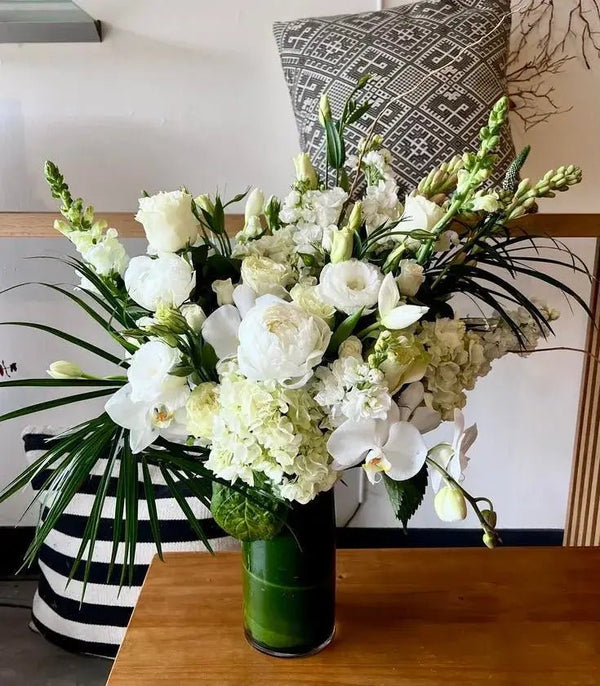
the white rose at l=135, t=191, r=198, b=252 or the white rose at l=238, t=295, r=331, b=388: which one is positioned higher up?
the white rose at l=135, t=191, r=198, b=252

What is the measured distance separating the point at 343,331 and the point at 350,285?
4 centimetres

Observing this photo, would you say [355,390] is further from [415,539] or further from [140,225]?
[415,539]

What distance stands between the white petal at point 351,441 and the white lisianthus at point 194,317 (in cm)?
16

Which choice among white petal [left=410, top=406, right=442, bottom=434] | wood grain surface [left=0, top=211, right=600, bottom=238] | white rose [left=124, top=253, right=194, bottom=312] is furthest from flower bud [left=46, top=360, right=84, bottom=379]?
wood grain surface [left=0, top=211, right=600, bottom=238]

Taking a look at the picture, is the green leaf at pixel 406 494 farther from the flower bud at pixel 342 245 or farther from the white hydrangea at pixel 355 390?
the flower bud at pixel 342 245

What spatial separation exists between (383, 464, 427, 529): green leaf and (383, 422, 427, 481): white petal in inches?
1.7

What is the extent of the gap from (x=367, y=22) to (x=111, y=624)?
1.28 m

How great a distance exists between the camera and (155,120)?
4.94 feet

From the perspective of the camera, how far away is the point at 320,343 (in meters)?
0.62

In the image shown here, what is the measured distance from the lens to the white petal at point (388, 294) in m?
0.63

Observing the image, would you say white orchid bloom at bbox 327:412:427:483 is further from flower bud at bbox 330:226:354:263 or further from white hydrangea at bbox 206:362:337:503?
flower bud at bbox 330:226:354:263

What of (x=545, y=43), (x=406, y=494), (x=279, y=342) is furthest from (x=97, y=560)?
(x=545, y=43)

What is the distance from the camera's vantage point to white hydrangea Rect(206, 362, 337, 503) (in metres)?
0.63

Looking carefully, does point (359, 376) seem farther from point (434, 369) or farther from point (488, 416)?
point (488, 416)
